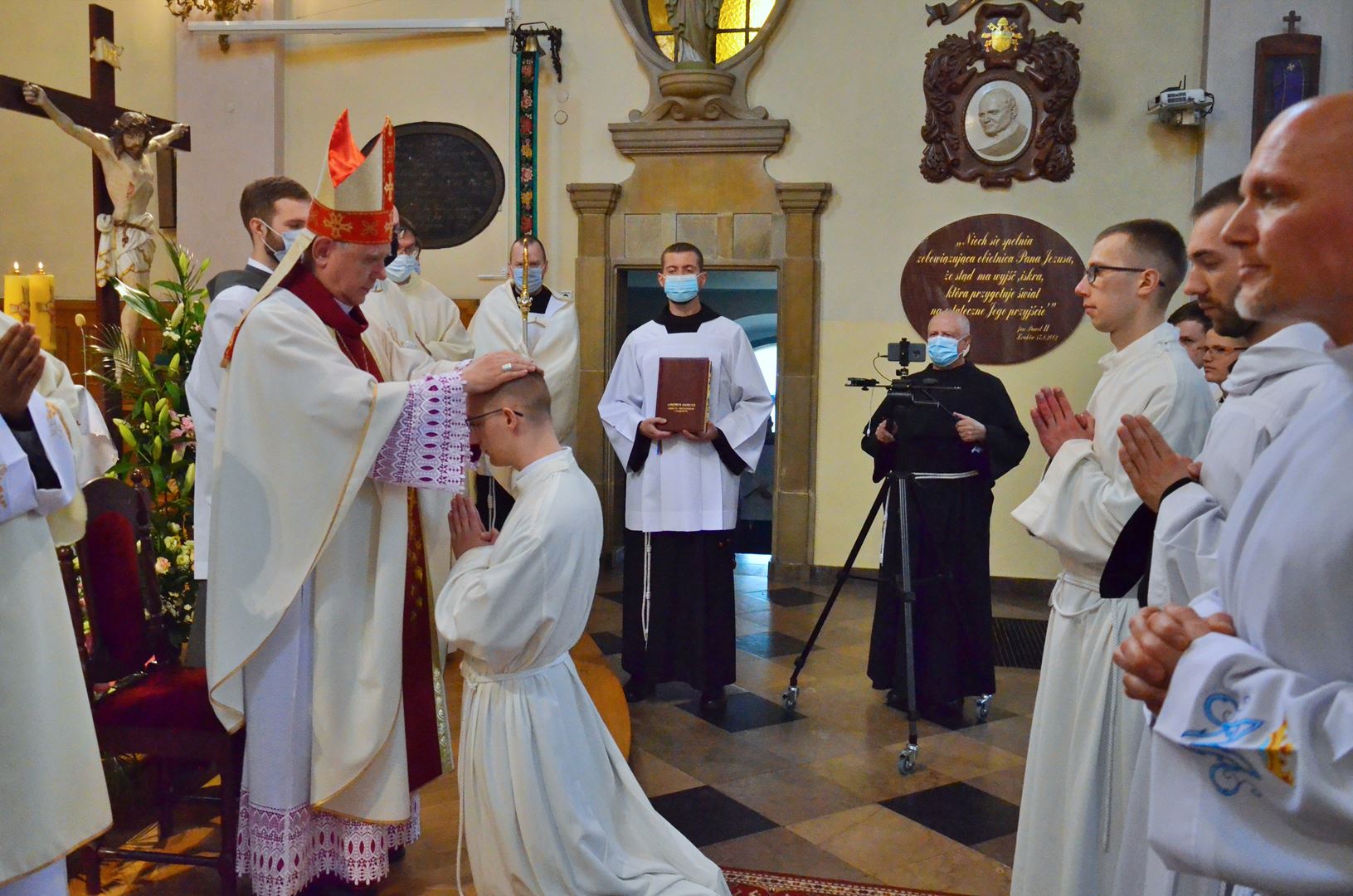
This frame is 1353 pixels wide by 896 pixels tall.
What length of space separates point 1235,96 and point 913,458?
160 inches

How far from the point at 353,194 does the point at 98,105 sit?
5.04 metres

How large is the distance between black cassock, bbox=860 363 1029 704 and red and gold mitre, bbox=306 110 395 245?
2.66 metres

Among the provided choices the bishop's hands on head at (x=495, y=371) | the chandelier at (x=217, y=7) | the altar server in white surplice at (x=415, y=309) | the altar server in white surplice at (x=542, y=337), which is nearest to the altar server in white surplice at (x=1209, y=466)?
the bishop's hands on head at (x=495, y=371)

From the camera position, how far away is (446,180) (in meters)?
8.61

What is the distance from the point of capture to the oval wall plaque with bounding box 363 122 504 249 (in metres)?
8.55

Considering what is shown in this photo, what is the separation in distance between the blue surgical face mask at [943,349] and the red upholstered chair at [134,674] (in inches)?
129

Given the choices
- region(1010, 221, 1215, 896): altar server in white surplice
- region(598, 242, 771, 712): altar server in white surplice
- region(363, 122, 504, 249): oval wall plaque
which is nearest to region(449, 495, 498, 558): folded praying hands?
region(1010, 221, 1215, 896): altar server in white surplice

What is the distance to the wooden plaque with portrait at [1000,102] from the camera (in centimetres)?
753

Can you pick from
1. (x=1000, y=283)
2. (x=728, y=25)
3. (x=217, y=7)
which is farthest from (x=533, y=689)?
(x=217, y=7)

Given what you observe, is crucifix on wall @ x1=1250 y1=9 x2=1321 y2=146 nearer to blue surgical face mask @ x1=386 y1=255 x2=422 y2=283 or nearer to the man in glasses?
the man in glasses

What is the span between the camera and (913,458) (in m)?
5.04

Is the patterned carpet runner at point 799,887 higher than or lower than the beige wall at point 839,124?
lower

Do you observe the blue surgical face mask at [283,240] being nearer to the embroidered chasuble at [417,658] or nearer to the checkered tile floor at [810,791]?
the embroidered chasuble at [417,658]

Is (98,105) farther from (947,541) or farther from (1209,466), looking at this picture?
(1209,466)
